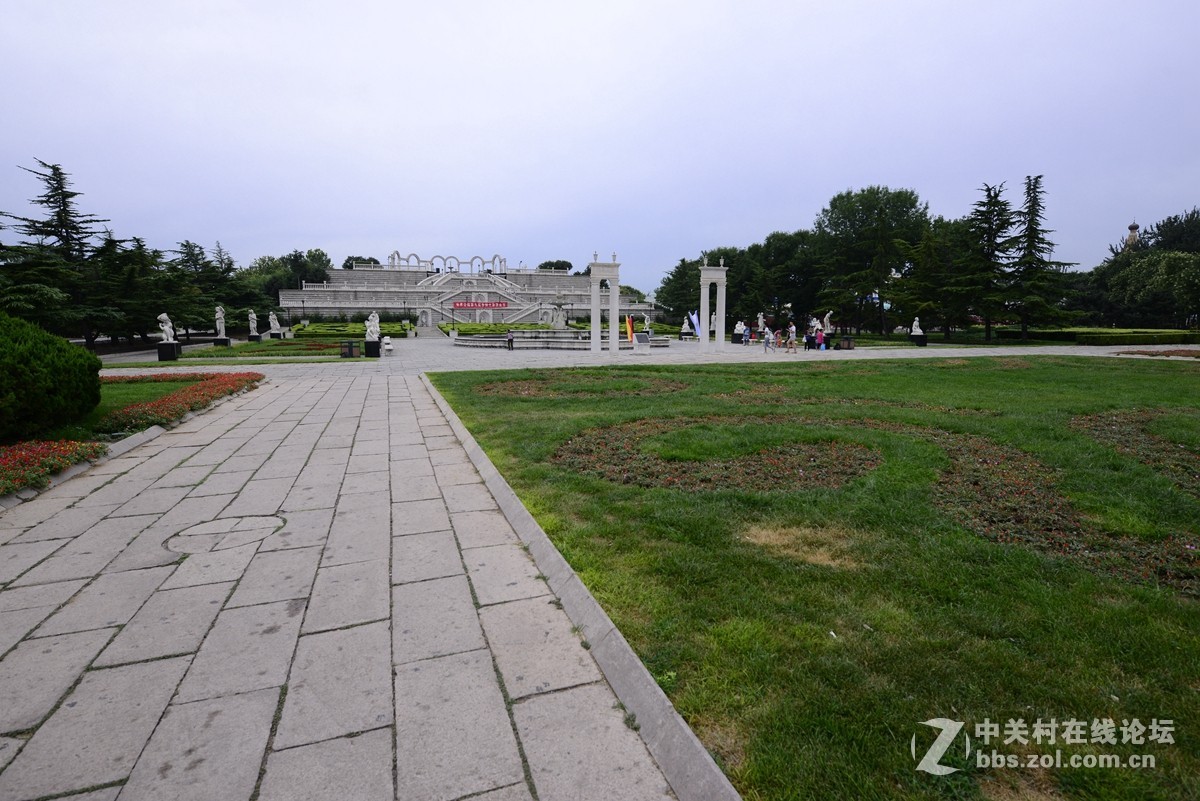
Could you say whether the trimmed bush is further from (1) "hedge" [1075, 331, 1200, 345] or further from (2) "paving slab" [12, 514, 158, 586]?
(1) "hedge" [1075, 331, 1200, 345]

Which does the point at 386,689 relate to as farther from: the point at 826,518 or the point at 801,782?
the point at 826,518

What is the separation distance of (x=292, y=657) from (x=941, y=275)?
140 feet

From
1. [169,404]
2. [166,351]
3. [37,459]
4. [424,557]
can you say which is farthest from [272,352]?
[424,557]

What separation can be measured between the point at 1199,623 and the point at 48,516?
27.4 feet

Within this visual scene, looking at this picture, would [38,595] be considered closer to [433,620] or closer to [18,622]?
[18,622]

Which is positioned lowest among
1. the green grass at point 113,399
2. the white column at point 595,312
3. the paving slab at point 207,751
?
the paving slab at point 207,751

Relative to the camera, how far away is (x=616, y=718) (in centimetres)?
245

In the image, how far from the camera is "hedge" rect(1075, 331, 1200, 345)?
32562 mm

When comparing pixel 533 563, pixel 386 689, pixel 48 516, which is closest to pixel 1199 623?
pixel 533 563

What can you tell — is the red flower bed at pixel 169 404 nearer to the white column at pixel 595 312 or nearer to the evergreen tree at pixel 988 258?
the white column at pixel 595 312

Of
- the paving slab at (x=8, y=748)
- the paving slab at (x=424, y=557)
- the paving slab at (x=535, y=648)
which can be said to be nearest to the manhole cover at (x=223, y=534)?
the paving slab at (x=424, y=557)

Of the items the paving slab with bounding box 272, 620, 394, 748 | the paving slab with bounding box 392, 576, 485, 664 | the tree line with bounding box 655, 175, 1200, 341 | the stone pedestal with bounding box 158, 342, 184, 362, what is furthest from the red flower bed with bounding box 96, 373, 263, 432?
the tree line with bounding box 655, 175, 1200, 341

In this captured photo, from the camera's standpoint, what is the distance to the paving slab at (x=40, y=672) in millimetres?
2562

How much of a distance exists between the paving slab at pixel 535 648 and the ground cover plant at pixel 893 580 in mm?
281
